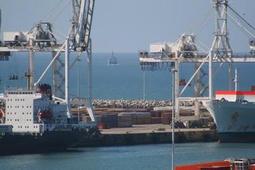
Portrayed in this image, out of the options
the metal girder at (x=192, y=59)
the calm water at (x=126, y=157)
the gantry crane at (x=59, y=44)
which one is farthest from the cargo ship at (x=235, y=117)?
the gantry crane at (x=59, y=44)

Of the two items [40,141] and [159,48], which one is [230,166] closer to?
[40,141]

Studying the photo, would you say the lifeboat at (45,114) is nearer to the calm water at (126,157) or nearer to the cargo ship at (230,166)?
the calm water at (126,157)

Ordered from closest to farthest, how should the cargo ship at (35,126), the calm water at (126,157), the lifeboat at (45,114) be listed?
the calm water at (126,157), the cargo ship at (35,126), the lifeboat at (45,114)

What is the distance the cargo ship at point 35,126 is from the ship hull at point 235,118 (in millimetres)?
9157

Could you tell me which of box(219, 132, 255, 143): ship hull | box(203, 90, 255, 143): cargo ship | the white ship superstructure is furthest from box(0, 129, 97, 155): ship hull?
box(203, 90, 255, 143): cargo ship

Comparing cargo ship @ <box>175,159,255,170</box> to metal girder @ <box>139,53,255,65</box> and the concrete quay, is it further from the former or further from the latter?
metal girder @ <box>139,53,255,65</box>

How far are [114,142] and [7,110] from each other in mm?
7258

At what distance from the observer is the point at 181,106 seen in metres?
94.1

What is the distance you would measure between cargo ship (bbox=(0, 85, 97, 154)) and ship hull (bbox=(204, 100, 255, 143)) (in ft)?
30.0

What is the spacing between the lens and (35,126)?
73812mm

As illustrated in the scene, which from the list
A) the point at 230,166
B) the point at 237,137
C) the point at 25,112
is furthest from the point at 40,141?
the point at 230,166

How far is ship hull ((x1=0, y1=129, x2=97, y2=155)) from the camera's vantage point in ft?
237

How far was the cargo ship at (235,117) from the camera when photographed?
8091cm

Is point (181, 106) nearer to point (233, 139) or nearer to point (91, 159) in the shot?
point (233, 139)
